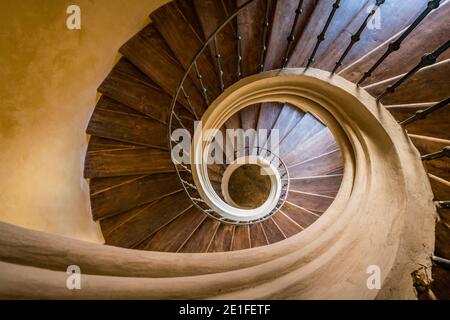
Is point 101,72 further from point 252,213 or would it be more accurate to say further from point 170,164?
point 252,213

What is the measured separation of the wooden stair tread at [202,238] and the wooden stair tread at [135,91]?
1.91 m

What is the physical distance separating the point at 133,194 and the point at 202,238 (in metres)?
1.35

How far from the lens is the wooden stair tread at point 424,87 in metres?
1.89

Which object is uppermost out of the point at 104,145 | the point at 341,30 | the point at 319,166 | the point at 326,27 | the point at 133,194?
the point at 341,30

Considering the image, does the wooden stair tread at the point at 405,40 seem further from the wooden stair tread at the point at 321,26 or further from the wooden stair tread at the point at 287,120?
the wooden stair tread at the point at 287,120

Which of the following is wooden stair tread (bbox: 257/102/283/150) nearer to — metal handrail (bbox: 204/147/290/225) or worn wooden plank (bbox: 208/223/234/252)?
metal handrail (bbox: 204/147/290/225)

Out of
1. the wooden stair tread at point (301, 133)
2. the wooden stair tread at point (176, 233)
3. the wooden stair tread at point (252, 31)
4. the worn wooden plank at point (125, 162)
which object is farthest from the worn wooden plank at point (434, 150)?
the wooden stair tread at point (301, 133)

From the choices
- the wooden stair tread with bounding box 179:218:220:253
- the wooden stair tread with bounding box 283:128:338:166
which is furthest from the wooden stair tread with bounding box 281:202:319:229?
the wooden stair tread with bounding box 179:218:220:253

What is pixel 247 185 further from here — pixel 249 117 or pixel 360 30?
pixel 360 30

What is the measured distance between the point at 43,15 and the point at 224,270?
Answer: 112 inches

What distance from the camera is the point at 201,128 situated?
3502mm

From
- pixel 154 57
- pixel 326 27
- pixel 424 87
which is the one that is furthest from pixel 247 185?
pixel 424 87

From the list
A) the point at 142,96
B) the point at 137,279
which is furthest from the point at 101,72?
the point at 137,279

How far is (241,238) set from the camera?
461 centimetres
